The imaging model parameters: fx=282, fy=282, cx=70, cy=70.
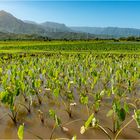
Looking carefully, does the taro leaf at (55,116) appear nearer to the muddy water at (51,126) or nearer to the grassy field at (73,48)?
the muddy water at (51,126)

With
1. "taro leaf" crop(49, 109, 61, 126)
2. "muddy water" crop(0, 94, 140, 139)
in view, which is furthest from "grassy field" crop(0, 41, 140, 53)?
"taro leaf" crop(49, 109, 61, 126)

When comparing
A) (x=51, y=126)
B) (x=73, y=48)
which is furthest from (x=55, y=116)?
(x=73, y=48)

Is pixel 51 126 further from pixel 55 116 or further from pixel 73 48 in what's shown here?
pixel 73 48

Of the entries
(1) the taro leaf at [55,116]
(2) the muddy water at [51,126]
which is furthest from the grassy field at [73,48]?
(1) the taro leaf at [55,116]

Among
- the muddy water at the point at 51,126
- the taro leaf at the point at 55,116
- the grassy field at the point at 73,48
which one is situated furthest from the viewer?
the grassy field at the point at 73,48

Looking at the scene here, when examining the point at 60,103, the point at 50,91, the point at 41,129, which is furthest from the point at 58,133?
the point at 50,91

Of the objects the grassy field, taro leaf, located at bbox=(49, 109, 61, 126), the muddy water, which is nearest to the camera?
taro leaf, located at bbox=(49, 109, 61, 126)

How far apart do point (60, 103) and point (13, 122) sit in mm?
1096

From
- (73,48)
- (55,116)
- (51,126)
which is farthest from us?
(73,48)

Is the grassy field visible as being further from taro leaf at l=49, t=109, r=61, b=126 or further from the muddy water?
taro leaf at l=49, t=109, r=61, b=126

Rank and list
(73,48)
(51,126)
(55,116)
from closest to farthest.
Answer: (55,116), (51,126), (73,48)

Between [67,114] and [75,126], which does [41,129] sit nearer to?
[75,126]

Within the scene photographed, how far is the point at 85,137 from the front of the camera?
3057 millimetres

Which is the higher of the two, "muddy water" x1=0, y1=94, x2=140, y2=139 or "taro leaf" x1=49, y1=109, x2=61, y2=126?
"taro leaf" x1=49, y1=109, x2=61, y2=126
